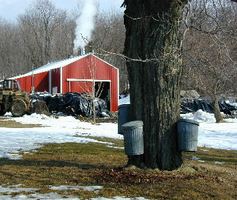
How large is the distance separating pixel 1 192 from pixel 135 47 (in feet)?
10.5

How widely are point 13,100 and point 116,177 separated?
2443 cm

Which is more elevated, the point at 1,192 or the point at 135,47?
the point at 135,47

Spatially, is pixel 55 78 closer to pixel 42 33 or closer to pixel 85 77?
pixel 85 77

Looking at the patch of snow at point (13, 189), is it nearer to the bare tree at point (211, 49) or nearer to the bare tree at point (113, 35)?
the bare tree at point (211, 49)

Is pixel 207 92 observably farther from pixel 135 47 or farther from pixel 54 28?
pixel 54 28

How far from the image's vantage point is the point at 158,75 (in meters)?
8.52

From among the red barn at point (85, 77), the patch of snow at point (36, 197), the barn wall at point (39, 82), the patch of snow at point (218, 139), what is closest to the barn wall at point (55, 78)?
the red barn at point (85, 77)

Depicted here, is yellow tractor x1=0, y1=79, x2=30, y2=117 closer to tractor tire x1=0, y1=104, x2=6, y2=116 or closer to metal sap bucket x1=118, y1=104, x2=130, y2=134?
tractor tire x1=0, y1=104, x2=6, y2=116

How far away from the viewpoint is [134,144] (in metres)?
8.41

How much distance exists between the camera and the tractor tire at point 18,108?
31.2 metres

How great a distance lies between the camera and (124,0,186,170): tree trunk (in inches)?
335

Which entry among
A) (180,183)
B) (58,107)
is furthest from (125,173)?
Result: (58,107)

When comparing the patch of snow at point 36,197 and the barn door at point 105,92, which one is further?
the barn door at point 105,92

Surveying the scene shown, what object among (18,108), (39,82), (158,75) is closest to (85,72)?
(39,82)
